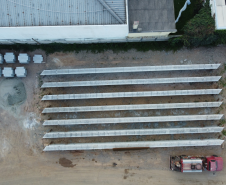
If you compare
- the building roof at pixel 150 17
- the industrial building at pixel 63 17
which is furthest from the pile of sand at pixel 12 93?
the building roof at pixel 150 17

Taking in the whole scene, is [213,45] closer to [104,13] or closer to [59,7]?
[104,13]

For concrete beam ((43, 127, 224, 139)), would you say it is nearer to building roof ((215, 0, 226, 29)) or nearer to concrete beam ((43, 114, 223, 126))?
concrete beam ((43, 114, 223, 126))

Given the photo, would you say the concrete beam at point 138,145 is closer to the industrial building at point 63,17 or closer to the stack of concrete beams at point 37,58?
the stack of concrete beams at point 37,58

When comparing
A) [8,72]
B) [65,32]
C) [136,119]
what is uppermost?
[65,32]

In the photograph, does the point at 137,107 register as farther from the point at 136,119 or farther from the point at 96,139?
the point at 96,139

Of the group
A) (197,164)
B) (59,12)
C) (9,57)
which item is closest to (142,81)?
(59,12)

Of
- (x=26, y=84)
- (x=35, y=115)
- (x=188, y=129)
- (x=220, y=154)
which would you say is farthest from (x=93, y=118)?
(x=220, y=154)
